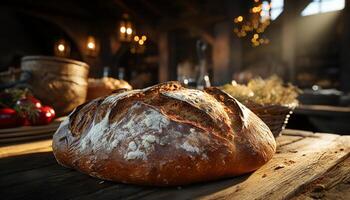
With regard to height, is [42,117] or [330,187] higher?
[42,117]

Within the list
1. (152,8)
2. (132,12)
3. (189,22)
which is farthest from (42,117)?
(132,12)

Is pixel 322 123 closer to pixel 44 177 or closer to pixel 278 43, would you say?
pixel 44 177

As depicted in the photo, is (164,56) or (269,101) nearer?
(269,101)

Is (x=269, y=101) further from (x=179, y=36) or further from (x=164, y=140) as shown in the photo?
(x=179, y=36)

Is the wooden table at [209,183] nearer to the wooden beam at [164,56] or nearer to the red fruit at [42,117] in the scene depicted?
the red fruit at [42,117]

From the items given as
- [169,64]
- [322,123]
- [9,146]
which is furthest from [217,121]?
[169,64]

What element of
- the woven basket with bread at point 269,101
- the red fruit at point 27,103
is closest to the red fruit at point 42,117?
the red fruit at point 27,103

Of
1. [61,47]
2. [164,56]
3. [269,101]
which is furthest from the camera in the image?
[164,56]
